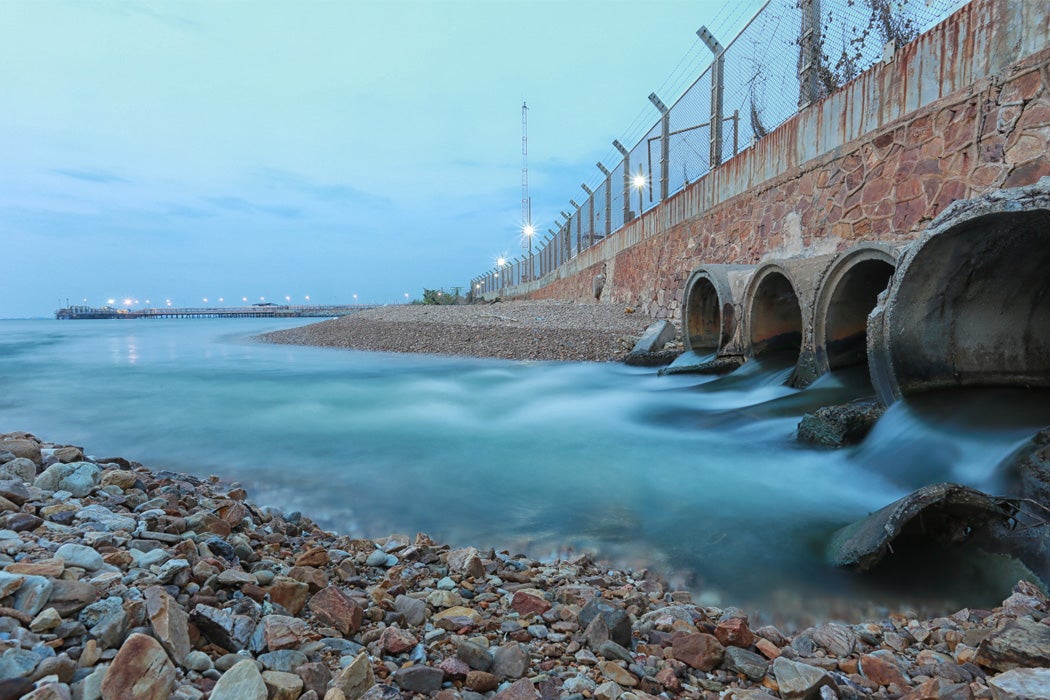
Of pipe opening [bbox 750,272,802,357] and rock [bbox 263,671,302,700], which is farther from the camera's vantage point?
pipe opening [bbox 750,272,802,357]

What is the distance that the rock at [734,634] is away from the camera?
1.55 meters

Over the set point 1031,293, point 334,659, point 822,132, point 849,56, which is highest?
point 849,56

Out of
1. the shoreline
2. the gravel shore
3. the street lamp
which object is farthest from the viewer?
the street lamp

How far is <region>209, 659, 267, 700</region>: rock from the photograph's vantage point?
1147 millimetres

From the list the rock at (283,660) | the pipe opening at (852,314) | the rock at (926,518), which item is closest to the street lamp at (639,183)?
the pipe opening at (852,314)

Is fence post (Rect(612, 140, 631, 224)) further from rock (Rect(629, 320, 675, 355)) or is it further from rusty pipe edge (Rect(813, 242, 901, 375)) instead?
rusty pipe edge (Rect(813, 242, 901, 375))

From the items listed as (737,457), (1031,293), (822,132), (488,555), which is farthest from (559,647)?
(822,132)

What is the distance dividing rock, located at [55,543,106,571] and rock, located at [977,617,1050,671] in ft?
7.80

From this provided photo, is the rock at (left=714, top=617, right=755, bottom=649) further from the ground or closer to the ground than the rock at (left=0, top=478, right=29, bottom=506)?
closer to the ground

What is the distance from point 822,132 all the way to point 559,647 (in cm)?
638

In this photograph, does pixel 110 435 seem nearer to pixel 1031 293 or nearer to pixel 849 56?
pixel 1031 293

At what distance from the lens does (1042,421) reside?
2.97 m

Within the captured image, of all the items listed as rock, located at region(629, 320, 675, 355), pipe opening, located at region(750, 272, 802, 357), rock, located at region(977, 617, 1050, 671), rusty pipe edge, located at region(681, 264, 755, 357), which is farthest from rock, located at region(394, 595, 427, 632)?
rock, located at region(629, 320, 675, 355)

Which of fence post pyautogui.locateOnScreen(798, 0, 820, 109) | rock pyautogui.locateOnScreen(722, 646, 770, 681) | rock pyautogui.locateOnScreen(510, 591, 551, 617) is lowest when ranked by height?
rock pyautogui.locateOnScreen(722, 646, 770, 681)
